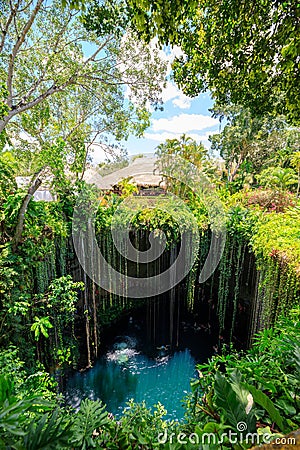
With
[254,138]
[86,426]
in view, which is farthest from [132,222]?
[254,138]

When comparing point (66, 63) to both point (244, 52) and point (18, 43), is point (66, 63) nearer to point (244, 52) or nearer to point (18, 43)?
point (18, 43)

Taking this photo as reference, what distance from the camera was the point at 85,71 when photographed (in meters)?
4.69

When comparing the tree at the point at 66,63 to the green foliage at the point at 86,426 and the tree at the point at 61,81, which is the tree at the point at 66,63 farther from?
the green foliage at the point at 86,426

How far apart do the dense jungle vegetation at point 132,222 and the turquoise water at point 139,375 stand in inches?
11.5

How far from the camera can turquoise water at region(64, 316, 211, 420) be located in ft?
13.2

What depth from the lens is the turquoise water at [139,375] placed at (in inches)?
Answer: 159

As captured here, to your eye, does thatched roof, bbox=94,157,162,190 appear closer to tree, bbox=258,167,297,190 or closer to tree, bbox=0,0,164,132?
tree, bbox=0,0,164,132

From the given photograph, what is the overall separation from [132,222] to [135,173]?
4.43 ft

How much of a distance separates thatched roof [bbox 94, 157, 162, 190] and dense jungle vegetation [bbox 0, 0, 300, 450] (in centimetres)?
33

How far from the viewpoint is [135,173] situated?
636 cm

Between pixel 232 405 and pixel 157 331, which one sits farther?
pixel 157 331

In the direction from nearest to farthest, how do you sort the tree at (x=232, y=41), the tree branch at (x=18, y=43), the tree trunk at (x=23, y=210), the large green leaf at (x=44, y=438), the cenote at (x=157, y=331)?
the large green leaf at (x=44, y=438) < the tree at (x=232, y=41) < the tree branch at (x=18, y=43) < the tree trunk at (x=23, y=210) < the cenote at (x=157, y=331)

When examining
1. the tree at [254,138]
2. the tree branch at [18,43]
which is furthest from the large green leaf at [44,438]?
the tree at [254,138]

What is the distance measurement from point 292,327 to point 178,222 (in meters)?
3.78
